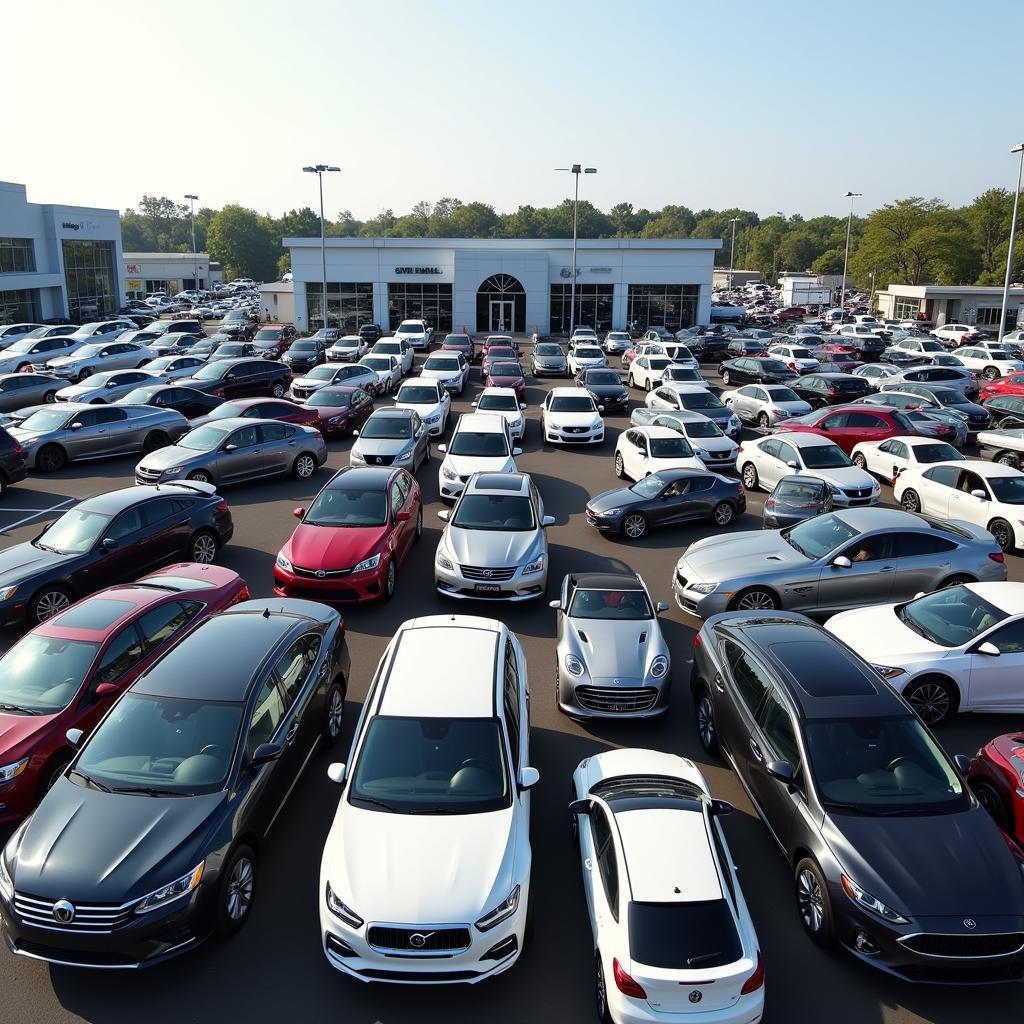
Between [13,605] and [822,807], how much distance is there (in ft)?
32.5

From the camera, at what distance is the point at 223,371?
2752 centimetres

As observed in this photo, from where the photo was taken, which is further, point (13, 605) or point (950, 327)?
point (950, 327)

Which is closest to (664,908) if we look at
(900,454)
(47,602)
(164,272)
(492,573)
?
(492,573)

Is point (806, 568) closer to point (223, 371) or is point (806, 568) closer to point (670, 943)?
point (670, 943)

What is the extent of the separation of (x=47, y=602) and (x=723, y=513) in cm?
1148

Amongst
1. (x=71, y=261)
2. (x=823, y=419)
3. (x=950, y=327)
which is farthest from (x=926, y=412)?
(x=71, y=261)

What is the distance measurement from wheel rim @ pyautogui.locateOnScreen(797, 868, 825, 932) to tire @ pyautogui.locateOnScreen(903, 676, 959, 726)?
12.0ft

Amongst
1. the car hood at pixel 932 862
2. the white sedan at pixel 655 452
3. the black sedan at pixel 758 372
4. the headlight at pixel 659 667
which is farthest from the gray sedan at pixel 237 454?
the black sedan at pixel 758 372

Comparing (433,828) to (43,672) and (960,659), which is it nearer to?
(43,672)

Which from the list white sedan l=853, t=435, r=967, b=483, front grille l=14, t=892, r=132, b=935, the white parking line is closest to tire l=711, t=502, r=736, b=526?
white sedan l=853, t=435, r=967, b=483

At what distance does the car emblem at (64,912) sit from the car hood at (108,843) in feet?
0.15

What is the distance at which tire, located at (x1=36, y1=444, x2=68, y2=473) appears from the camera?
20.7m

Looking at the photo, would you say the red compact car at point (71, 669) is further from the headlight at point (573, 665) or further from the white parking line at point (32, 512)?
the white parking line at point (32, 512)

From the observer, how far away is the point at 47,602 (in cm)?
1152
